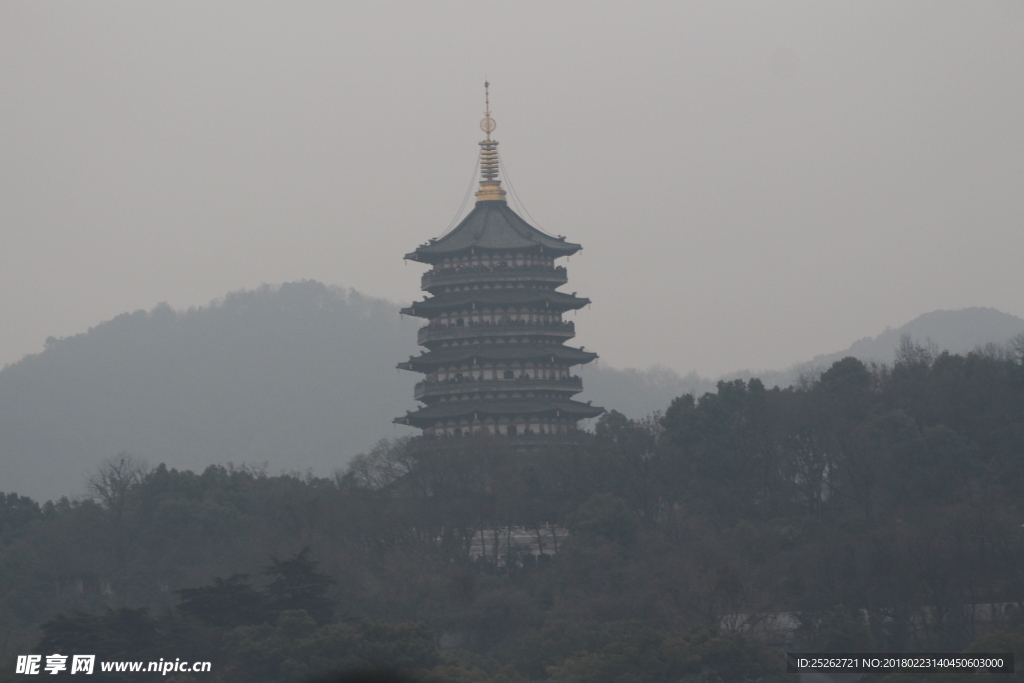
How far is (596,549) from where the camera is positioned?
48750 mm

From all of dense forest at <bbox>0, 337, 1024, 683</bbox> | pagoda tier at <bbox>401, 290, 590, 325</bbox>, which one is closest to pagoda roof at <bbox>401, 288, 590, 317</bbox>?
pagoda tier at <bbox>401, 290, 590, 325</bbox>

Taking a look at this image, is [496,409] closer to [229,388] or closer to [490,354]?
[490,354]

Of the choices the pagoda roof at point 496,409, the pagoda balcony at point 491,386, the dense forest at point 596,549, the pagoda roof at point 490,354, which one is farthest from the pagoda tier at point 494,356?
the dense forest at point 596,549

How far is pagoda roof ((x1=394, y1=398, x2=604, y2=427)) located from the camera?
63.7 meters

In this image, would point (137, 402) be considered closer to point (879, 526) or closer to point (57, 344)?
point (57, 344)

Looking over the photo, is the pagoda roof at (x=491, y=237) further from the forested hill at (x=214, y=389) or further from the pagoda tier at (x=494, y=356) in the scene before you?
the forested hill at (x=214, y=389)

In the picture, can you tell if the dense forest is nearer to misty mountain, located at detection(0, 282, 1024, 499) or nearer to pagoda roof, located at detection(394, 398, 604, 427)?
pagoda roof, located at detection(394, 398, 604, 427)

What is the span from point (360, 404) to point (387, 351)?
45.1 ft

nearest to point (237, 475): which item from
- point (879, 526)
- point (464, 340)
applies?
point (464, 340)

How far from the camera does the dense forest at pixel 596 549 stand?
35.6 m

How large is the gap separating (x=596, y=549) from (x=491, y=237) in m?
20.6

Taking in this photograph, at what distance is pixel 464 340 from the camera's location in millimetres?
65250

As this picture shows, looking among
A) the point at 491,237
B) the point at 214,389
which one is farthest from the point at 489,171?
the point at 214,389

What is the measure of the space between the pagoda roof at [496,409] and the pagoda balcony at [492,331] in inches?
103
